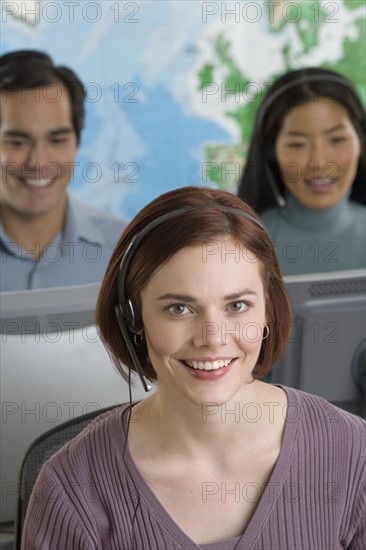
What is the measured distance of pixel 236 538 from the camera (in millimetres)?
1225

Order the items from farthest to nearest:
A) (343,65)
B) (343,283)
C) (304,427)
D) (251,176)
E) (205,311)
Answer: (343,65) < (251,176) < (343,283) < (304,427) < (205,311)

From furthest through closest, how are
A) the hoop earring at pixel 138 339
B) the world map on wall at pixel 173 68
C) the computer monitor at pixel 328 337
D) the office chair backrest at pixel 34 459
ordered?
the world map on wall at pixel 173 68, the computer monitor at pixel 328 337, the office chair backrest at pixel 34 459, the hoop earring at pixel 138 339

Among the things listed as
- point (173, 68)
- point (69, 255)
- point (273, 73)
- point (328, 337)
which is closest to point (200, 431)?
point (328, 337)

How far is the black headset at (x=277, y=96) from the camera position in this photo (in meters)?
2.79

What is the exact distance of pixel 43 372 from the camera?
1.52 meters

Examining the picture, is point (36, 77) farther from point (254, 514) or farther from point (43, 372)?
point (254, 514)

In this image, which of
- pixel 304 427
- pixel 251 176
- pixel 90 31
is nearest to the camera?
pixel 304 427

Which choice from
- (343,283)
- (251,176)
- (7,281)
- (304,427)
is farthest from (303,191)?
(304,427)

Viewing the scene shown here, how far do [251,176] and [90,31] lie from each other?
1397 mm

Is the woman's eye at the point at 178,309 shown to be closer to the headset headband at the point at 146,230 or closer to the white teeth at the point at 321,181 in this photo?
the headset headband at the point at 146,230

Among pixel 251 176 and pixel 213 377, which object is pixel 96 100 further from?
pixel 213 377

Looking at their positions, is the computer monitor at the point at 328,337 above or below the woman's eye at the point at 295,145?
below

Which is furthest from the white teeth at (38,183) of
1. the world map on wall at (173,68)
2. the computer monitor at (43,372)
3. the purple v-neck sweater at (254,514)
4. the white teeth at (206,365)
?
the white teeth at (206,365)

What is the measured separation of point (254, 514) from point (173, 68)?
9.87ft
